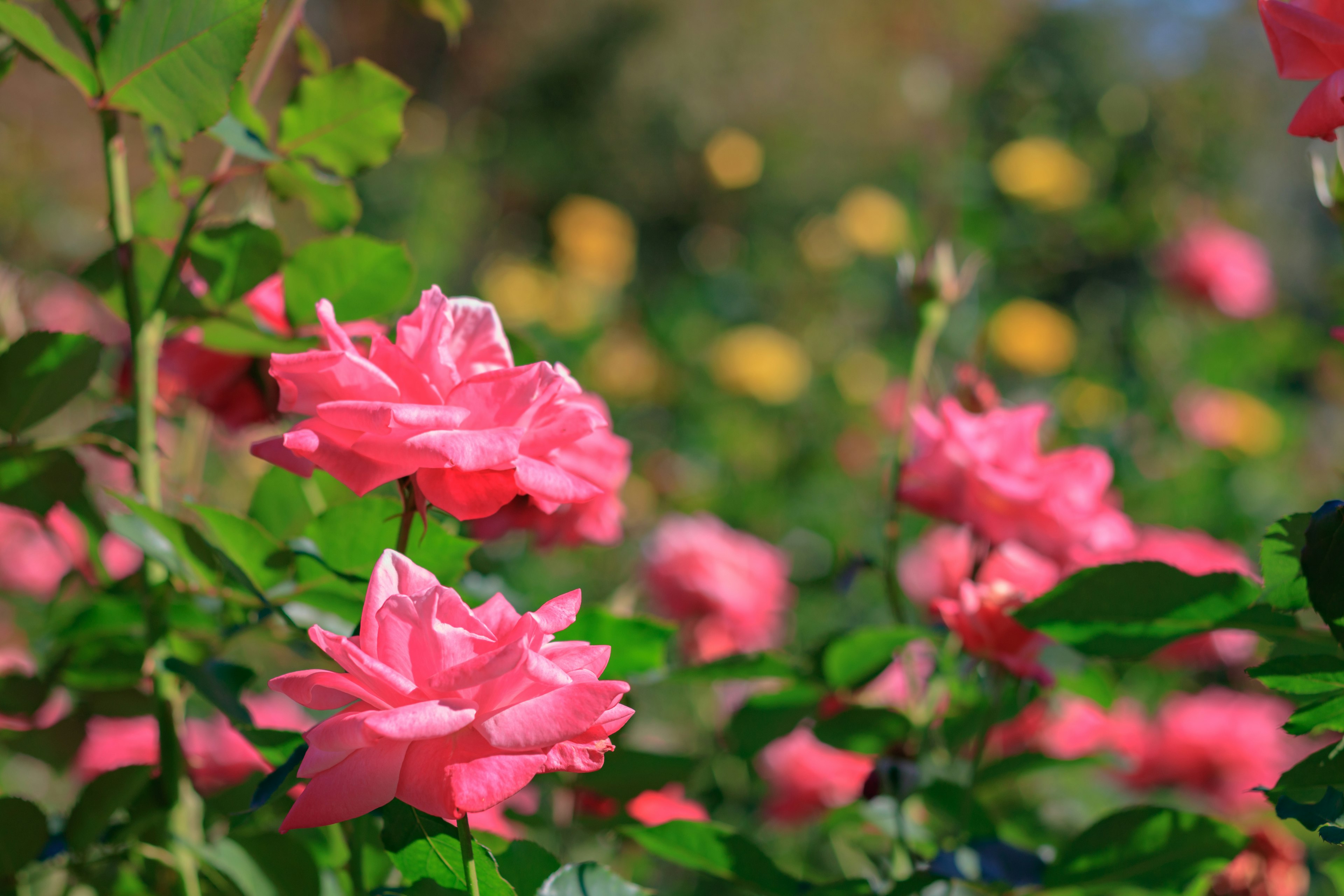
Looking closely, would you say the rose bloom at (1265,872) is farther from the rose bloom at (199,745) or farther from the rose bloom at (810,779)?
the rose bloom at (199,745)

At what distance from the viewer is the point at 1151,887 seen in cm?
41

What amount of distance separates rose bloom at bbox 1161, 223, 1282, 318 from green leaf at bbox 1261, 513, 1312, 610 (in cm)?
150

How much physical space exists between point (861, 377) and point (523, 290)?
2.88 ft

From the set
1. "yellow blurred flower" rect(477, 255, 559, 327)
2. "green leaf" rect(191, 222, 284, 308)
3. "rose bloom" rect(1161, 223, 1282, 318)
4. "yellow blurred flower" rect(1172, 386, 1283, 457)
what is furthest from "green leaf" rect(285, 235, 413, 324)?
"yellow blurred flower" rect(477, 255, 559, 327)

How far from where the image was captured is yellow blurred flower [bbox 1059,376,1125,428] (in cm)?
167

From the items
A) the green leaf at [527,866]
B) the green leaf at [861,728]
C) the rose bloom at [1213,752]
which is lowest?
the rose bloom at [1213,752]

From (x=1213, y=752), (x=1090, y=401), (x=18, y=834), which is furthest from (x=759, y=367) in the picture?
(x=18, y=834)

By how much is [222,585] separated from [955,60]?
330cm

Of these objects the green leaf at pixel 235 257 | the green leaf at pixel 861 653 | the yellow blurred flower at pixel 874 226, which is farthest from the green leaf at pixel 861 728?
the yellow blurred flower at pixel 874 226

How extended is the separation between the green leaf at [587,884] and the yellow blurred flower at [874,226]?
215 centimetres

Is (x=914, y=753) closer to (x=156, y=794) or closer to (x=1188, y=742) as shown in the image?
(x=156, y=794)

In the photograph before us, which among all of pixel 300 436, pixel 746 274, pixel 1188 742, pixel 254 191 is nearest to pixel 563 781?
pixel 300 436

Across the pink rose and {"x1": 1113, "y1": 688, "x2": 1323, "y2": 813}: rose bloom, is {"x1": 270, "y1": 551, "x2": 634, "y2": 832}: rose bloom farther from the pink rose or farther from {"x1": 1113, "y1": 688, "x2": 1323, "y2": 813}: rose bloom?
{"x1": 1113, "y1": 688, "x2": 1323, "y2": 813}: rose bloom

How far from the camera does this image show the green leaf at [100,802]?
0.40m
